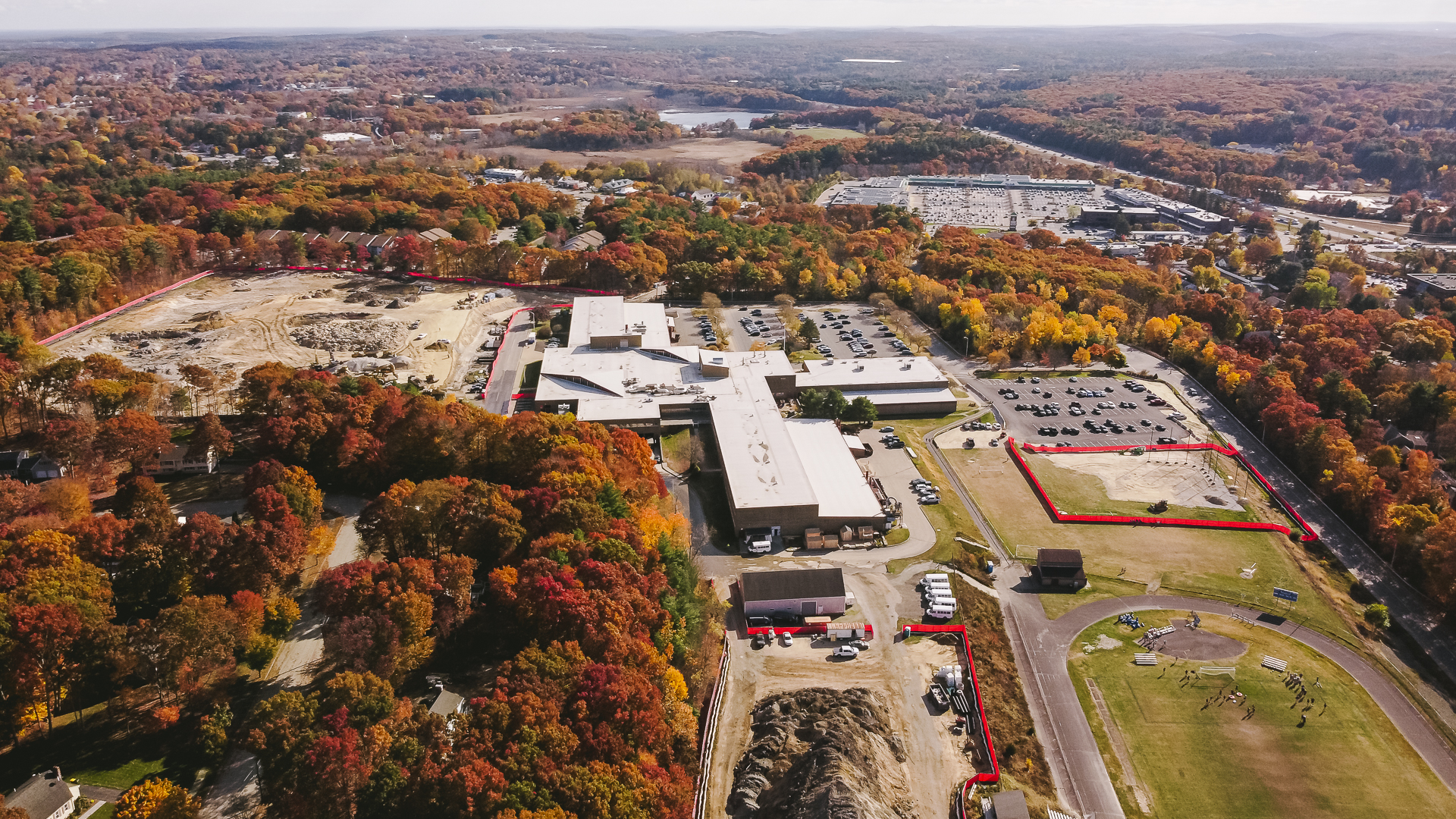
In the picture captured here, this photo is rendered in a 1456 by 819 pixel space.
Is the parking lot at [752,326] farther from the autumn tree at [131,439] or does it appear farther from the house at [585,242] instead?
the autumn tree at [131,439]

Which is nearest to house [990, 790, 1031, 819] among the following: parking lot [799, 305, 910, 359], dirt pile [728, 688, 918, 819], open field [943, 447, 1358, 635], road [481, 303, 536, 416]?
dirt pile [728, 688, 918, 819]

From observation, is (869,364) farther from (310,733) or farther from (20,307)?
(20,307)

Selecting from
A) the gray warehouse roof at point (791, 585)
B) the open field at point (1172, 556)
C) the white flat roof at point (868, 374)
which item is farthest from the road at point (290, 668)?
the open field at point (1172, 556)

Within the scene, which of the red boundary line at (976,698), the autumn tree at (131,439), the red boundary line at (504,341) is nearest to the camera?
the red boundary line at (976,698)

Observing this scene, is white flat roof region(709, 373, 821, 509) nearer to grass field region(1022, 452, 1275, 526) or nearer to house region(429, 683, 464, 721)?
grass field region(1022, 452, 1275, 526)

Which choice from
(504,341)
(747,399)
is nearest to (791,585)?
(747,399)

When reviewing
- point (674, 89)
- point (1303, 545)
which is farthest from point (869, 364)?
point (674, 89)
